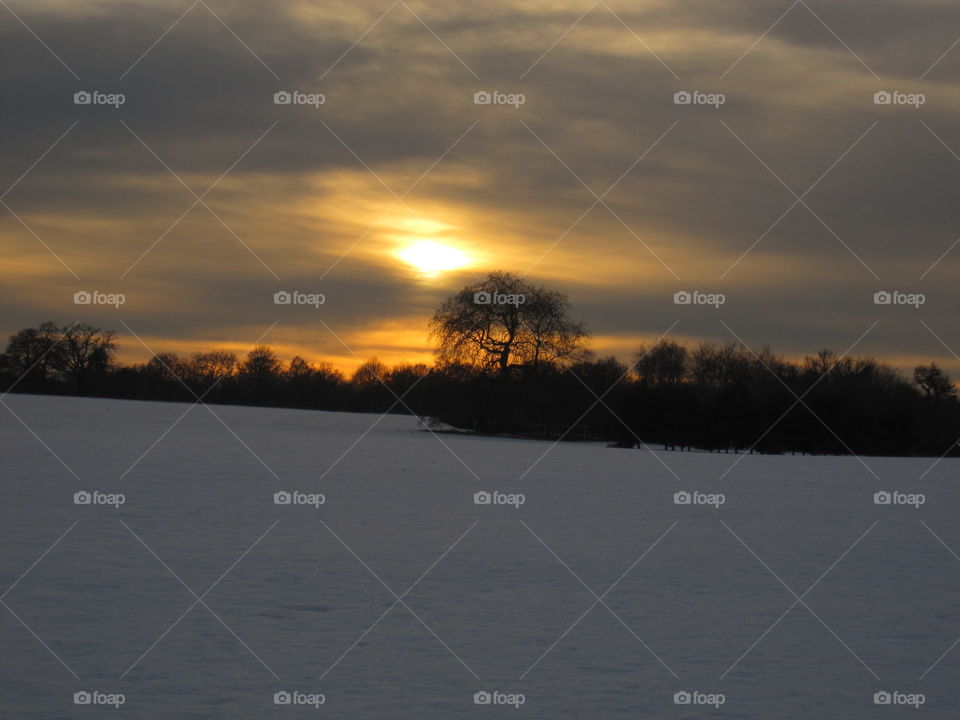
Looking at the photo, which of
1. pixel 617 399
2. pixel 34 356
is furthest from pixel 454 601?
pixel 34 356

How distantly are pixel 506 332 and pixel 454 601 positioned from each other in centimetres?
5515

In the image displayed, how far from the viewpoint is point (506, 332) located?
66.8 m

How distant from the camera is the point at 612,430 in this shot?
6216cm

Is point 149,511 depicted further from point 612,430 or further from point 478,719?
point 612,430

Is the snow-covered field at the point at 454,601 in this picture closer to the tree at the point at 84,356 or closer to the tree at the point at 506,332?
the tree at the point at 506,332

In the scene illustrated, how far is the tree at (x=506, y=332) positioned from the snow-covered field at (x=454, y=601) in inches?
1656

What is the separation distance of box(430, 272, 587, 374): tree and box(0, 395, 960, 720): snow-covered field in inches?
1656

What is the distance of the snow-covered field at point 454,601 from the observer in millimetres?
8602

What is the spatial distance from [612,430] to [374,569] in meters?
49.6

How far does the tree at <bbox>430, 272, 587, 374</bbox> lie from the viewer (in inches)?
2603

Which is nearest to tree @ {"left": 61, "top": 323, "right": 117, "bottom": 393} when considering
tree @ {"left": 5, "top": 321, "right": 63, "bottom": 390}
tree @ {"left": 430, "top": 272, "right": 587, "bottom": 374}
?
tree @ {"left": 5, "top": 321, "right": 63, "bottom": 390}

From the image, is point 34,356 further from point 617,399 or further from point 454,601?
point 454,601

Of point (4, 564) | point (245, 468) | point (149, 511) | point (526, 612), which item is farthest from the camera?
point (245, 468)

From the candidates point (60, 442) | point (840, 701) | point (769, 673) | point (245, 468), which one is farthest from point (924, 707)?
point (60, 442)
